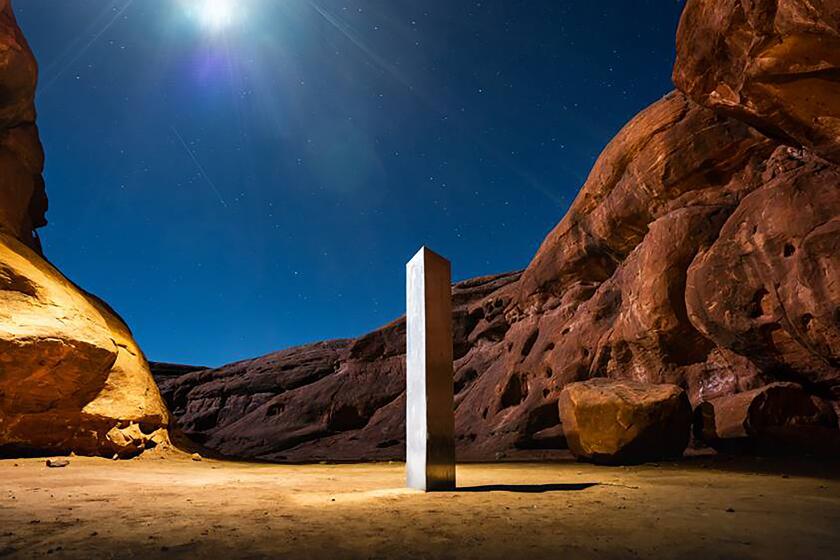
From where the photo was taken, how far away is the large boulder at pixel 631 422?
12.6 metres

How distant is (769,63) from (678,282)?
26.5ft

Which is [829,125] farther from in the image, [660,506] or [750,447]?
[660,506]

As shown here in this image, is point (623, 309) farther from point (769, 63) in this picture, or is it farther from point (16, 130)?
point (16, 130)

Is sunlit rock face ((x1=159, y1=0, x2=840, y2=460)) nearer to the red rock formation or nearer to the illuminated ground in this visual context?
the red rock formation

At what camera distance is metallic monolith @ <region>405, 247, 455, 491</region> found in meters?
7.87

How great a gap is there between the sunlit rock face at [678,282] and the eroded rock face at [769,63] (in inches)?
1.9

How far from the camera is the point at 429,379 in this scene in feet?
26.4

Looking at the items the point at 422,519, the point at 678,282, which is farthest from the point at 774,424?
the point at 422,519

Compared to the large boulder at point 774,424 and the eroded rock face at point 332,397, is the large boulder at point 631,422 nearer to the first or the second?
the large boulder at point 774,424

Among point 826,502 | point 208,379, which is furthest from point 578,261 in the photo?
point 208,379

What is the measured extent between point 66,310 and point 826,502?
16.3 m

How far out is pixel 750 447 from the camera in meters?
13.2

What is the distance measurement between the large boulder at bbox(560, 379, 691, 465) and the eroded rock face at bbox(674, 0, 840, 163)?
6704 mm

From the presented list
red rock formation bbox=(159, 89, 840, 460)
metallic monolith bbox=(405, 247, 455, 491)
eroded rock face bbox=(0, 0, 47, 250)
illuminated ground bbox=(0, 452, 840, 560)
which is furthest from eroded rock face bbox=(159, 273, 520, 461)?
illuminated ground bbox=(0, 452, 840, 560)
